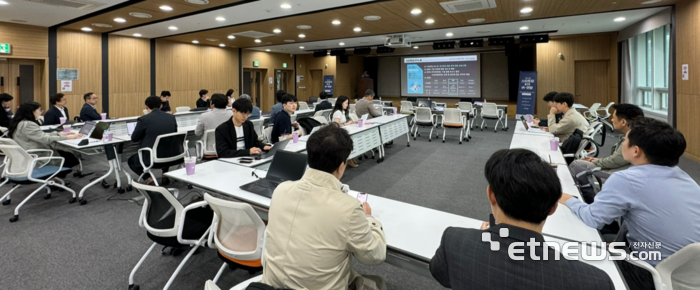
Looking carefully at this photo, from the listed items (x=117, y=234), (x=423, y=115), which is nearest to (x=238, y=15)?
(x=423, y=115)

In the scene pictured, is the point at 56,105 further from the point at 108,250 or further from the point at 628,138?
the point at 628,138

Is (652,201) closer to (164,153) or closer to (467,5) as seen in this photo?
(164,153)

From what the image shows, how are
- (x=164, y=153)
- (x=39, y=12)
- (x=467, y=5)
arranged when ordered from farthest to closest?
(x=39, y=12)
(x=467, y=5)
(x=164, y=153)

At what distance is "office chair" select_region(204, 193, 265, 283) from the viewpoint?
1.78 m

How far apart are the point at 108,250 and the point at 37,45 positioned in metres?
8.05

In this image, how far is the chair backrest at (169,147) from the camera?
13.0ft

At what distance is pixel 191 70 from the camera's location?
1148 cm

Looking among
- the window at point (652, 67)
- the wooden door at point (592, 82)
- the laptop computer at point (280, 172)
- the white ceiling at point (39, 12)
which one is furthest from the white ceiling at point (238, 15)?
the wooden door at point (592, 82)

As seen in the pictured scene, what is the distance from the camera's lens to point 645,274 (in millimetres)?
1483

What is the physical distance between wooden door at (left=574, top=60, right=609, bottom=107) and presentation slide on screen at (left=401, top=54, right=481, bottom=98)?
3.45 meters

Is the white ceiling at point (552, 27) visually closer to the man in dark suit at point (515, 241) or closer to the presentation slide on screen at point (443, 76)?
the presentation slide on screen at point (443, 76)

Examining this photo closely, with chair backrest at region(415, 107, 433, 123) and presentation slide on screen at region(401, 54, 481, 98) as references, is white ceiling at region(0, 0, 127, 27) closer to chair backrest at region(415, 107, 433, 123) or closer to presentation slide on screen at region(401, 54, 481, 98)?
chair backrest at region(415, 107, 433, 123)

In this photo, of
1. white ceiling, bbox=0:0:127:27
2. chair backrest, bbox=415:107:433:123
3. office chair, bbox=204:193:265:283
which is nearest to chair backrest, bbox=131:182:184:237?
office chair, bbox=204:193:265:283

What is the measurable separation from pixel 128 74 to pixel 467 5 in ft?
30.4
